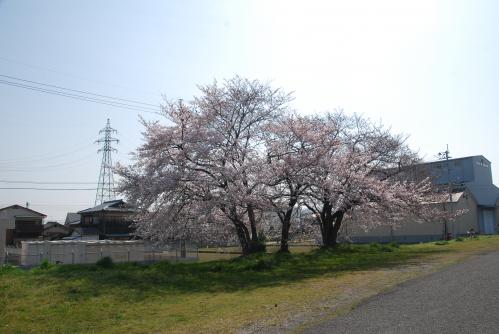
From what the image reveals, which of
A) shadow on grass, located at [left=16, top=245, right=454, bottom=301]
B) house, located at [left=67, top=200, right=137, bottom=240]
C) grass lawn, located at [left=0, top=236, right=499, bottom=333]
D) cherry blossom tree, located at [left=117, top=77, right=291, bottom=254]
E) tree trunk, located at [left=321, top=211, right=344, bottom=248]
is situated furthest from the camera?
house, located at [left=67, top=200, right=137, bottom=240]

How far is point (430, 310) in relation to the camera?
9.07 meters

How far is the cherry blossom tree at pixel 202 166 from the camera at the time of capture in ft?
75.4

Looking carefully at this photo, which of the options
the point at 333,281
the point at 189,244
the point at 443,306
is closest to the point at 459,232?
the point at 189,244

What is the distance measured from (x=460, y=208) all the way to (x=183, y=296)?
47.0m

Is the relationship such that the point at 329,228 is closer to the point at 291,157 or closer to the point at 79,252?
the point at 291,157

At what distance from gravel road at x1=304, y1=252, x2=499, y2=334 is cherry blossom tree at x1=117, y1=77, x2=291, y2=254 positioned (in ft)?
36.1

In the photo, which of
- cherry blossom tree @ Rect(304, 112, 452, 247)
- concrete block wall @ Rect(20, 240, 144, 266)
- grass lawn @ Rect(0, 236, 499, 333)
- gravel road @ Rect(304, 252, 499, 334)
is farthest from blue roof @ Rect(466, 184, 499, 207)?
gravel road @ Rect(304, 252, 499, 334)

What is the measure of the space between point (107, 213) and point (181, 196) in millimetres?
38330

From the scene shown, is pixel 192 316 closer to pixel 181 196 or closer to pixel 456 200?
pixel 181 196

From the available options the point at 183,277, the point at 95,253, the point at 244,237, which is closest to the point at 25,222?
the point at 95,253

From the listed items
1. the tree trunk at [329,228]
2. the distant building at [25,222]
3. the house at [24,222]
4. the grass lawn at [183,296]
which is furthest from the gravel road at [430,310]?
the distant building at [25,222]

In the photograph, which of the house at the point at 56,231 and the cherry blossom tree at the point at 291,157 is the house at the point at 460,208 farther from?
the house at the point at 56,231

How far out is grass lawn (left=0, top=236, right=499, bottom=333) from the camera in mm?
9492

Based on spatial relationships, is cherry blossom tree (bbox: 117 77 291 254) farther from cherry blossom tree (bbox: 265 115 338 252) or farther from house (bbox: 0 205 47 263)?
house (bbox: 0 205 47 263)
